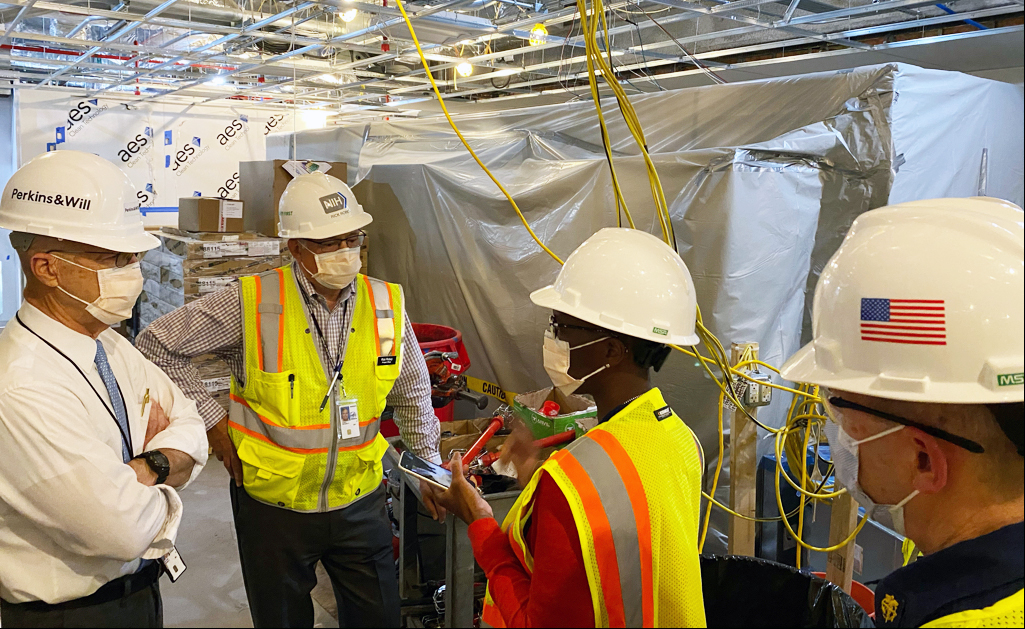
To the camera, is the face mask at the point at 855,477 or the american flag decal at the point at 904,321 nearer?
the american flag decal at the point at 904,321

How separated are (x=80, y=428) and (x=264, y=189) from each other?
400cm

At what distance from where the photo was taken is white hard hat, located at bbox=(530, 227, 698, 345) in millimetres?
1531

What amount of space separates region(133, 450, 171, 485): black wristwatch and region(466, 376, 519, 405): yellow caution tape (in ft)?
9.86

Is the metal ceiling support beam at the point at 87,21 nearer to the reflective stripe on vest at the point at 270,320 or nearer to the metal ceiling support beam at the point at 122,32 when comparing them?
the metal ceiling support beam at the point at 122,32

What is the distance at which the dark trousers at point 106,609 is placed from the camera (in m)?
1.54

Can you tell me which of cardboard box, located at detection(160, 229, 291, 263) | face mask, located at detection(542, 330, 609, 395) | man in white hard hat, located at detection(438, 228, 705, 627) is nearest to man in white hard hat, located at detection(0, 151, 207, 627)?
man in white hard hat, located at detection(438, 228, 705, 627)

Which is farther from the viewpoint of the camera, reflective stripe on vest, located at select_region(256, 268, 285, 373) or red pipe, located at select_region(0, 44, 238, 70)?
red pipe, located at select_region(0, 44, 238, 70)

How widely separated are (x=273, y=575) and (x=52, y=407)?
1.08 m

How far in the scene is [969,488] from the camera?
3.36 ft

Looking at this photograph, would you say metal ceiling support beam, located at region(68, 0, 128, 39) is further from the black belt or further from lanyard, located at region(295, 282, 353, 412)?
the black belt

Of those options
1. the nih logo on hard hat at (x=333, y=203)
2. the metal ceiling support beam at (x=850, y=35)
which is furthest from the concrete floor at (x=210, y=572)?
the metal ceiling support beam at (x=850, y=35)

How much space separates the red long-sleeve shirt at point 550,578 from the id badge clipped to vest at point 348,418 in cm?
113

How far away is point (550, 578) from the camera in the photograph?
129 cm

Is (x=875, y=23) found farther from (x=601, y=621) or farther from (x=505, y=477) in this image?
(x=601, y=621)
